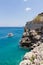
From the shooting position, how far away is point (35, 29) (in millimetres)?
70875

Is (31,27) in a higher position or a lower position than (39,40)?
higher

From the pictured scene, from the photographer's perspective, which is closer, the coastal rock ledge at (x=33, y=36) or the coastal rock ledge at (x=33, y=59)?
the coastal rock ledge at (x=33, y=59)

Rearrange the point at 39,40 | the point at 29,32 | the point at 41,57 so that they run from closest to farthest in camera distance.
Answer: the point at 41,57
the point at 39,40
the point at 29,32

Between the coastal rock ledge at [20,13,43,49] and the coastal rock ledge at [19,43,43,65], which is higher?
the coastal rock ledge at [20,13,43,49]

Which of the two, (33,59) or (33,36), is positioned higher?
(33,36)

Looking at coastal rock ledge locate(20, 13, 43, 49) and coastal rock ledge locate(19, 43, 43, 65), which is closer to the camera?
coastal rock ledge locate(19, 43, 43, 65)

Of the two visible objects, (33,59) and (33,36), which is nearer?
(33,59)

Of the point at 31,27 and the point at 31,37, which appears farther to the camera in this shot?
the point at 31,27

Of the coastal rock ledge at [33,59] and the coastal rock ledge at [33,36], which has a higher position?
the coastal rock ledge at [33,36]

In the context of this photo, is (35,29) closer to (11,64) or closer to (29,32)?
(29,32)

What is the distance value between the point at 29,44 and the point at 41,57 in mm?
33573

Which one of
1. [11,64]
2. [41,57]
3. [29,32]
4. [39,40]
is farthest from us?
[29,32]

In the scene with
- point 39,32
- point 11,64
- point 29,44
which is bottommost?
point 11,64

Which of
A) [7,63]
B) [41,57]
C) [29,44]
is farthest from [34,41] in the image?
[41,57]
